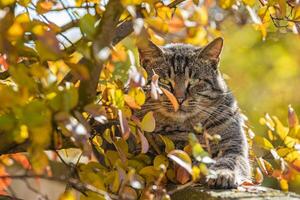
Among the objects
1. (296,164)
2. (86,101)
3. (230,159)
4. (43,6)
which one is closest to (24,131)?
(86,101)

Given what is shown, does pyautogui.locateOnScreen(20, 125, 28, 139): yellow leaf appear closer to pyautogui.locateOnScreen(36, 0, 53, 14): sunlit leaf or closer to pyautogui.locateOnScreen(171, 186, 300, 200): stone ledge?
pyautogui.locateOnScreen(36, 0, 53, 14): sunlit leaf

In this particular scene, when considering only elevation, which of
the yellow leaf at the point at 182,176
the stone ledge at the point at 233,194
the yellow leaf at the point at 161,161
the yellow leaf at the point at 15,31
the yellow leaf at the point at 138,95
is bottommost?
the stone ledge at the point at 233,194

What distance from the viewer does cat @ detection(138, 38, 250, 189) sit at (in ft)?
7.32

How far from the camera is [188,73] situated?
7.63 feet

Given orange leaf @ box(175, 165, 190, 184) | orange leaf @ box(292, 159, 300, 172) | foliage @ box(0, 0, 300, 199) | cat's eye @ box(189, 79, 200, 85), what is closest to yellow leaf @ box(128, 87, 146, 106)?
foliage @ box(0, 0, 300, 199)

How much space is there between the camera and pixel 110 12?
1.28 m

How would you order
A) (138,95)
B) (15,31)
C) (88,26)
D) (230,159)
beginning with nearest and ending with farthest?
1. (15,31)
2. (88,26)
3. (138,95)
4. (230,159)

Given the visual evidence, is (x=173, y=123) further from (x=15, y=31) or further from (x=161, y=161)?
(x=15, y=31)

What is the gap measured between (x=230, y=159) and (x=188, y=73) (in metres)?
0.37

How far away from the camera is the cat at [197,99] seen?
223 cm

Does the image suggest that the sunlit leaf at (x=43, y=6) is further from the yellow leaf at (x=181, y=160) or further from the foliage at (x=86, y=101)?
the yellow leaf at (x=181, y=160)

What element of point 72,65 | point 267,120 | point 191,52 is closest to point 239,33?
point 191,52

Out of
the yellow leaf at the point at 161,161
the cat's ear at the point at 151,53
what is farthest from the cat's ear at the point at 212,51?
the yellow leaf at the point at 161,161

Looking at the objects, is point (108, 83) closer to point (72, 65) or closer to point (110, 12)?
point (110, 12)
